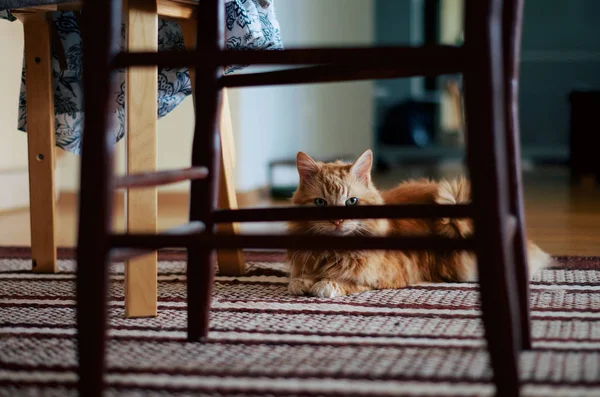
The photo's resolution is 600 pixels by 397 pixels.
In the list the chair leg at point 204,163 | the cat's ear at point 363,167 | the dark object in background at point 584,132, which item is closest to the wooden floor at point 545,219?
the dark object in background at point 584,132

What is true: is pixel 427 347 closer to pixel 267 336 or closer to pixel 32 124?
pixel 267 336

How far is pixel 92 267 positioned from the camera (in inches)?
32.0

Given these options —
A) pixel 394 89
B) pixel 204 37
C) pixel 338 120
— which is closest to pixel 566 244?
pixel 204 37

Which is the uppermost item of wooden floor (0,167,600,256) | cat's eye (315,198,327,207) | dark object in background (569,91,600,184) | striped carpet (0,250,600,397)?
dark object in background (569,91,600,184)

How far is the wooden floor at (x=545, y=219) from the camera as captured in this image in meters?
2.33

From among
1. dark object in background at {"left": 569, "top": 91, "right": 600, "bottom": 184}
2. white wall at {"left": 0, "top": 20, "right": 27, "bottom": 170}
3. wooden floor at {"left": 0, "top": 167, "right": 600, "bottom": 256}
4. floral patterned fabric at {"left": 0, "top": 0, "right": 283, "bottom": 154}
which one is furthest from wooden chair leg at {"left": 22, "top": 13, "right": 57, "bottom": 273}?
dark object in background at {"left": 569, "top": 91, "right": 600, "bottom": 184}

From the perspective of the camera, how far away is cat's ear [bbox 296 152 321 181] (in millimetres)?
1678

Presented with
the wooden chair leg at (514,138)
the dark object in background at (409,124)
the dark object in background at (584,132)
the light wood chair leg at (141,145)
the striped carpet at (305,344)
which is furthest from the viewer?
the dark object in background at (409,124)

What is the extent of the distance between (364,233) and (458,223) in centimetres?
25

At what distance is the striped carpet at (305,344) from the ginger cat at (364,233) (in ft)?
0.17

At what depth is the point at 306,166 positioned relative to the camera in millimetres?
1687

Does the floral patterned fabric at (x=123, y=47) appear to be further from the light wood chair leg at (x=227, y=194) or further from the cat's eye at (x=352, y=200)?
the cat's eye at (x=352, y=200)

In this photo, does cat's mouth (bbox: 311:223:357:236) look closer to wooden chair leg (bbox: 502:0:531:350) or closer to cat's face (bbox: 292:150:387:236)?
cat's face (bbox: 292:150:387:236)

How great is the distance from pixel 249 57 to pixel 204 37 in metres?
0.29
